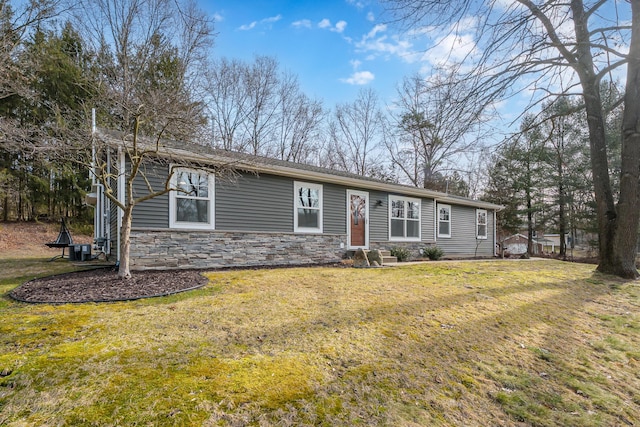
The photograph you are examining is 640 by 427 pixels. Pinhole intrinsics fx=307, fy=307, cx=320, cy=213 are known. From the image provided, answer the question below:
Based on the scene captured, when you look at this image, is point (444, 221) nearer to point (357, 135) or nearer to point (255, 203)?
point (255, 203)

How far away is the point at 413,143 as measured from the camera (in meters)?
22.8

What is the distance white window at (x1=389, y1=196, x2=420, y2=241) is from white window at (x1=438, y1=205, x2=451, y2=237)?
1842 millimetres

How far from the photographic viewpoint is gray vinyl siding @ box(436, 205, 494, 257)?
14570mm

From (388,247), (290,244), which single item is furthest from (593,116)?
(290,244)

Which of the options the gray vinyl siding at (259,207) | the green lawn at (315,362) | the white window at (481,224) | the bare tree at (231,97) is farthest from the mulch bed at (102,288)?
the bare tree at (231,97)

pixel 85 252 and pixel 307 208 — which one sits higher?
pixel 307 208

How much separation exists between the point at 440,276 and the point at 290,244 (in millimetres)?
4325

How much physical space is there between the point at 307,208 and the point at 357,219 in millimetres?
2239

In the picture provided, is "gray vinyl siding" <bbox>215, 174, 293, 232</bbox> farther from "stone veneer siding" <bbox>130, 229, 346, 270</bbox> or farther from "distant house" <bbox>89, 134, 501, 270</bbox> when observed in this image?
"stone veneer siding" <bbox>130, 229, 346, 270</bbox>

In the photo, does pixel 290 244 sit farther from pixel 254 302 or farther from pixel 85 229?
pixel 85 229

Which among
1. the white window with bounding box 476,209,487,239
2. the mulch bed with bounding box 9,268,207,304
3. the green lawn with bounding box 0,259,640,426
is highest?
the white window with bounding box 476,209,487,239

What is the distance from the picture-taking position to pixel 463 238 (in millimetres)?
15336

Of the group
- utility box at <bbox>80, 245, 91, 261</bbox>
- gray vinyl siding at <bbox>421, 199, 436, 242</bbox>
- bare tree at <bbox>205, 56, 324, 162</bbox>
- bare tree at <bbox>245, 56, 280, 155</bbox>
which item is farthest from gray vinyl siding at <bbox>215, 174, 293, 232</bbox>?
bare tree at <bbox>245, 56, 280, 155</bbox>

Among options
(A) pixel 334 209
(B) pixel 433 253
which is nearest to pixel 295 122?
(A) pixel 334 209
